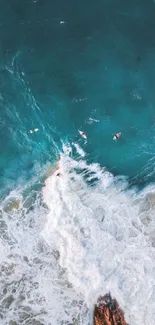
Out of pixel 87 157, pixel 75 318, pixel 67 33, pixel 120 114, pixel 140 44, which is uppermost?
pixel 140 44

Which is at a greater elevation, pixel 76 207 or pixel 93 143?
pixel 93 143

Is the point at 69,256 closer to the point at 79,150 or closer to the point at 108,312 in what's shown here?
the point at 108,312

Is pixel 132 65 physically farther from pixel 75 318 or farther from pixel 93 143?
pixel 75 318

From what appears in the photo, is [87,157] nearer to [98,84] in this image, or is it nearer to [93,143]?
[93,143]

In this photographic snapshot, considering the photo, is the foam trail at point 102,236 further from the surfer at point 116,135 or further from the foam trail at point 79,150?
the surfer at point 116,135

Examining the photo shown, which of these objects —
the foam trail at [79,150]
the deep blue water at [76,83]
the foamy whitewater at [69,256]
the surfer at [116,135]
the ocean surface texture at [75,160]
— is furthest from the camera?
the surfer at [116,135]

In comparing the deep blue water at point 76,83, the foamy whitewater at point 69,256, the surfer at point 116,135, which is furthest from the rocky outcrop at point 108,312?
the surfer at point 116,135

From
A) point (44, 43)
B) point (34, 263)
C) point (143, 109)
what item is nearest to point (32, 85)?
point (44, 43)
